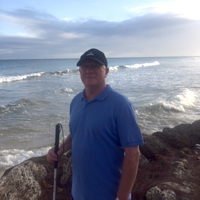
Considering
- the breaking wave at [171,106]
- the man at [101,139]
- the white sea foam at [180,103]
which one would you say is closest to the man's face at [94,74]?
the man at [101,139]

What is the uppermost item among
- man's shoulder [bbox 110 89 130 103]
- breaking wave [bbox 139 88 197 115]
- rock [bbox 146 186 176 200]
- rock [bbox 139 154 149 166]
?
man's shoulder [bbox 110 89 130 103]

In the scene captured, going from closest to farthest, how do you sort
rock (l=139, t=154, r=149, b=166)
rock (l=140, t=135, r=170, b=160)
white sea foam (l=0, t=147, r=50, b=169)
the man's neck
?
the man's neck < rock (l=139, t=154, r=149, b=166) < rock (l=140, t=135, r=170, b=160) < white sea foam (l=0, t=147, r=50, b=169)

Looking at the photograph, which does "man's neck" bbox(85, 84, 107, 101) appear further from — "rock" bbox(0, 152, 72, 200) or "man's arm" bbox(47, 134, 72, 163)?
"rock" bbox(0, 152, 72, 200)

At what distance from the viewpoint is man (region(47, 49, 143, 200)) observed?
2084mm

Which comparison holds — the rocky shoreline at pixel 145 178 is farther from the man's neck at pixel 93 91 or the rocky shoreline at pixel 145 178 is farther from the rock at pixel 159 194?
the man's neck at pixel 93 91

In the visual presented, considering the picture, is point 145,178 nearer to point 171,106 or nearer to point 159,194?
point 159,194

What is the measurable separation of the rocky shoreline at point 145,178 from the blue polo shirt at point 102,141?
1.62 metres

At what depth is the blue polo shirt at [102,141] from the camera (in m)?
2.07

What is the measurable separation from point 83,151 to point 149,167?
9.56 ft

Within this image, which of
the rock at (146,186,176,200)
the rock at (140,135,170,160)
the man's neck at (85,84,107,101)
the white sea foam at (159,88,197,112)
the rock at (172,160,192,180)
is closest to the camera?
the man's neck at (85,84,107,101)

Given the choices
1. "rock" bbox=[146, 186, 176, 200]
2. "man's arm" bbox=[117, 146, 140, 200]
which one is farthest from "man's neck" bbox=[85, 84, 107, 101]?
"rock" bbox=[146, 186, 176, 200]

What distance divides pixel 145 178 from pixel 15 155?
4237 millimetres

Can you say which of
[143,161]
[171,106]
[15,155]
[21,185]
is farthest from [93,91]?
[171,106]

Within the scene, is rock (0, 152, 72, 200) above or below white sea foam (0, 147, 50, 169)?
above
